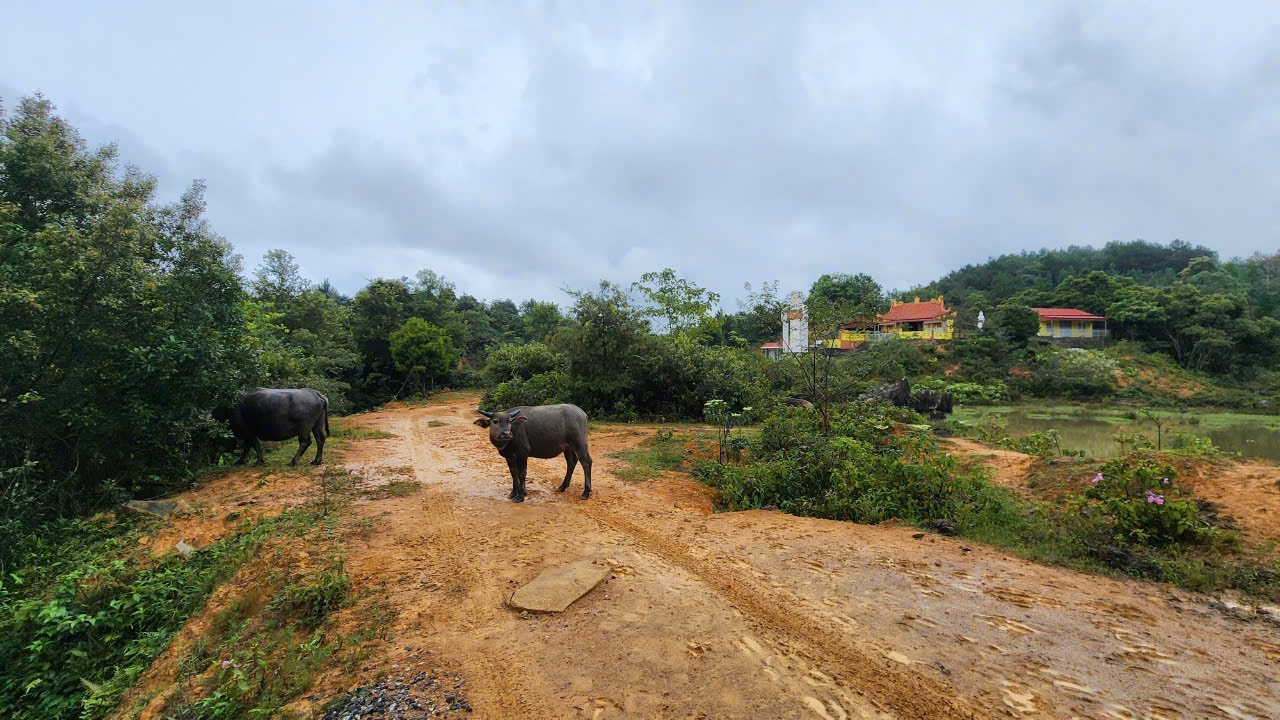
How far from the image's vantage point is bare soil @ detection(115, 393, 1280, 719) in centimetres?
318

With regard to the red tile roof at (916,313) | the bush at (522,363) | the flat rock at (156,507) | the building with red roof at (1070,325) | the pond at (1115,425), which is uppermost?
the red tile roof at (916,313)

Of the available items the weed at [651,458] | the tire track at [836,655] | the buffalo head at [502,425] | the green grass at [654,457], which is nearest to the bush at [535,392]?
the green grass at [654,457]

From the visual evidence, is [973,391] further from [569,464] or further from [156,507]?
[156,507]

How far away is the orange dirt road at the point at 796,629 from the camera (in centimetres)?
318

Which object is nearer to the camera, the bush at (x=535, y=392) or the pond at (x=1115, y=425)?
the pond at (x=1115, y=425)

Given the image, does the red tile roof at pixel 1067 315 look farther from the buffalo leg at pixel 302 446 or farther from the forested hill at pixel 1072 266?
the buffalo leg at pixel 302 446

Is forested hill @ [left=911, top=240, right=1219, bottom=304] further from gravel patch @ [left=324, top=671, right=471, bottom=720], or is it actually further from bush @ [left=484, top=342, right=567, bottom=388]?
gravel patch @ [left=324, top=671, right=471, bottom=720]

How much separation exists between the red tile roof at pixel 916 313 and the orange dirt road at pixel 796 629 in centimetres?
4178

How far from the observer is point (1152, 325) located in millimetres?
37438

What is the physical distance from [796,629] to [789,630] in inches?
2.4

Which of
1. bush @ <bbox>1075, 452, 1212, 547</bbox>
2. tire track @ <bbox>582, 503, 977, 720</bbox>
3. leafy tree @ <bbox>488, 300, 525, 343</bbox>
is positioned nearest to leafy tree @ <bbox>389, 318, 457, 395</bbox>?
leafy tree @ <bbox>488, 300, 525, 343</bbox>

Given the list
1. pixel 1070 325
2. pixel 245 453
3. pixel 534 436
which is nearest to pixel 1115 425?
pixel 534 436

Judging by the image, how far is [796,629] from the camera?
3959mm

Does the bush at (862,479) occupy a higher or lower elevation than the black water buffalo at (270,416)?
lower
